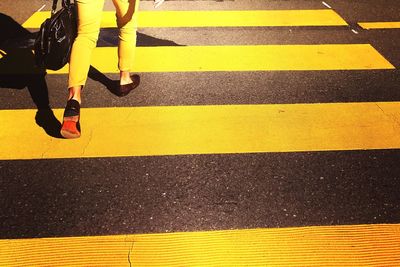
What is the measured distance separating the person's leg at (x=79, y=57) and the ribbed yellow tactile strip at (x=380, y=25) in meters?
3.93

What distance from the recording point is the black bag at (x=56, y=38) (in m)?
3.31

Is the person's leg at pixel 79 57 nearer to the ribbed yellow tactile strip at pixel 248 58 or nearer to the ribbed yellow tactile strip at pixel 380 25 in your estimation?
the ribbed yellow tactile strip at pixel 248 58

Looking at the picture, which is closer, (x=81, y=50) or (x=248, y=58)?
(x=81, y=50)

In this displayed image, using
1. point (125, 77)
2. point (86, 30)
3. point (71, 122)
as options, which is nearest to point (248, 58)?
point (125, 77)

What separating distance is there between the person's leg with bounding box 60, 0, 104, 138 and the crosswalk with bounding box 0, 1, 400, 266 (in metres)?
0.17

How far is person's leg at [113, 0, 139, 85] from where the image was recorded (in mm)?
3674

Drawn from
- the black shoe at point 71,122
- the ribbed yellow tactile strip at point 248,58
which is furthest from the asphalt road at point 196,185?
the ribbed yellow tactile strip at point 248,58

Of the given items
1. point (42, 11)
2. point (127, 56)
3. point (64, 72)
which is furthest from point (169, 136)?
point (42, 11)

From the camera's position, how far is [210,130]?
11.7ft

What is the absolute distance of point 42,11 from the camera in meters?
6.39

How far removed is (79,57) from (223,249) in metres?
1.89

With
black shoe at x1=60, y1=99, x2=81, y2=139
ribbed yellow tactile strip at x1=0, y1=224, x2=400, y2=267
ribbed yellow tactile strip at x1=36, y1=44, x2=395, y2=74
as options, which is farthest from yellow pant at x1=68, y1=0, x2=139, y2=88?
ribbed yellow tactile strip at x1=0, y1=224, x2=400, y2=267

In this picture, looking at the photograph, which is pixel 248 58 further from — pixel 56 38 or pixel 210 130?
pixel 56 38

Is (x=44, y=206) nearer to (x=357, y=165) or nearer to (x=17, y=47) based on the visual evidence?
(x=357, y=165)
